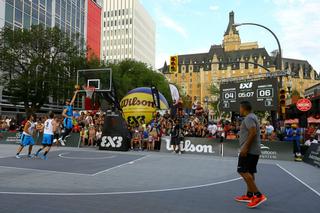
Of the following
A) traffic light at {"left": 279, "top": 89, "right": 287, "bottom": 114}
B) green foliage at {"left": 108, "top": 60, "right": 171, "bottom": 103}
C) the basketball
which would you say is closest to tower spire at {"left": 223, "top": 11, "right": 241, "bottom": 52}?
green foliage at {"left": 108, "top": 60, "right": 171, "bottom": 103}

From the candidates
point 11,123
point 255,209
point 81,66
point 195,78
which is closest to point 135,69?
point 81,66

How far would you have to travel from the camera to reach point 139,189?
26.3 ft

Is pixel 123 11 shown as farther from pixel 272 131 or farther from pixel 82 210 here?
pixel 82 210

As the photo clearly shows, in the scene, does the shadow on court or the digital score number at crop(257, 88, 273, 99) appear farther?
the digital score number at crop(257, 88, 273, 99)

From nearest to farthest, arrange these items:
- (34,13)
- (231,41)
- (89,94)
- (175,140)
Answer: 1. (175,140)
2. (89,94)
3. (34,13)
4. (231,41)

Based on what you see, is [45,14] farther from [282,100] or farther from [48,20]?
[282,100]

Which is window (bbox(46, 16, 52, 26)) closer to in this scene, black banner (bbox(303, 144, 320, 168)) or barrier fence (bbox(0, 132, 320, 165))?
barrier fence (bbox(0, 132, 320, 165))

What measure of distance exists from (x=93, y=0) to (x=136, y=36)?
5786 cm

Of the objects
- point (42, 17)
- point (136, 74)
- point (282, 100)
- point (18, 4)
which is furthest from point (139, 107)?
point (136, 74)

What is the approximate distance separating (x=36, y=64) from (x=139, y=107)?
68.8ft

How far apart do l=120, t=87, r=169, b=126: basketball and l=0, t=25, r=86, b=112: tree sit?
18.9m

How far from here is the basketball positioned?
24453 mm

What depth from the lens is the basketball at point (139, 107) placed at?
24.5 meters

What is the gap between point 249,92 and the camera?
20562mm
